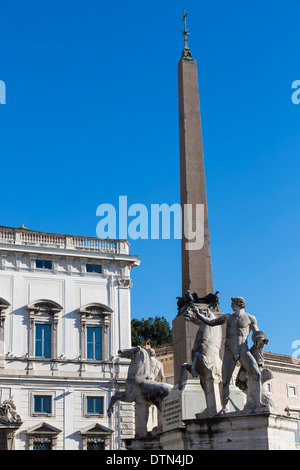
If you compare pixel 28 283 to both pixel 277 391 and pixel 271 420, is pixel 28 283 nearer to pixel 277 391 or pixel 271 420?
pixel 277 391

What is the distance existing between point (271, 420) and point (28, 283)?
2385cm

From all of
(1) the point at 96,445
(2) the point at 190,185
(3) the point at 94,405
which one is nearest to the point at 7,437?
(1) the point at 96,445

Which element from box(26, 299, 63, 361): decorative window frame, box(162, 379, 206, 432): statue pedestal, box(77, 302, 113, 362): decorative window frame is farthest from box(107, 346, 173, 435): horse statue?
box(77, 302, 113, 362): decorative window frame

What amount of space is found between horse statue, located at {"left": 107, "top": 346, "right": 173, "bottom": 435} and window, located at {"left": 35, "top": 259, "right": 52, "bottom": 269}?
59.7 feet

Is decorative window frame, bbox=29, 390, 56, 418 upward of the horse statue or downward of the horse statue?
upward

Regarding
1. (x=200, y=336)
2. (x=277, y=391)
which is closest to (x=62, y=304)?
(x=277, y=391)

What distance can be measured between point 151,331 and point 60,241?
2548 cm

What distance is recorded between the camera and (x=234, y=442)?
1348 cm

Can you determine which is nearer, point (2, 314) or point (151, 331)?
point (2, 314)

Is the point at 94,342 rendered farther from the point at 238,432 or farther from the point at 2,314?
the point at 238,432

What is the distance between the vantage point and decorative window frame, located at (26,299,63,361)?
115 feet

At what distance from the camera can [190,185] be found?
59.1ft

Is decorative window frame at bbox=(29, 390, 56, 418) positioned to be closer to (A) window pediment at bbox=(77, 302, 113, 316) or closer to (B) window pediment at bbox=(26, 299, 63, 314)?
(B) window pediment at bbox=(26, 299, 63, 314)
